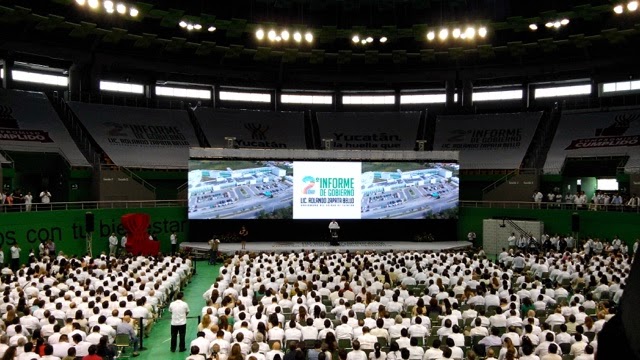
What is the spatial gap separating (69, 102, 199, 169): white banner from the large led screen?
7401mm

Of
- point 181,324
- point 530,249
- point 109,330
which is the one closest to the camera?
point 109,330

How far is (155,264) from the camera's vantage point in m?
22.4

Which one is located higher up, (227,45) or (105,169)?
(227,45)

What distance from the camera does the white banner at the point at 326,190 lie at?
3391 cm

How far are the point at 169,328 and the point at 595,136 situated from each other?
34.7 m

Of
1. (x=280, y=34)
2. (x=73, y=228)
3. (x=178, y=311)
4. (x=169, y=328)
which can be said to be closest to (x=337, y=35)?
(x=280, y=34)

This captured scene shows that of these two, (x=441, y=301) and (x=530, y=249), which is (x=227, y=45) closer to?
(x=530, y=249)

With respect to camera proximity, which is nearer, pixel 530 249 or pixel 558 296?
pixel 558 296

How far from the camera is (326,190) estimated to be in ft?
112

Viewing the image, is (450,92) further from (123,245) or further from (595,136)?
(123,245)

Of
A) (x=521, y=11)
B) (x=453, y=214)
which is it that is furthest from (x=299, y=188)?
(x=521, y=11)

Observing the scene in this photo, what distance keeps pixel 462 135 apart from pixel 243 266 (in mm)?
27194

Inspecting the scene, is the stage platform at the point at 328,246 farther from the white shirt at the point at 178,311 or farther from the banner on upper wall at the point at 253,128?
the white shirt at the point at 178,311

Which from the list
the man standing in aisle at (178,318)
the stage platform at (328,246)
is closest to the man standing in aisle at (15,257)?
the stage platform at (328,246)
